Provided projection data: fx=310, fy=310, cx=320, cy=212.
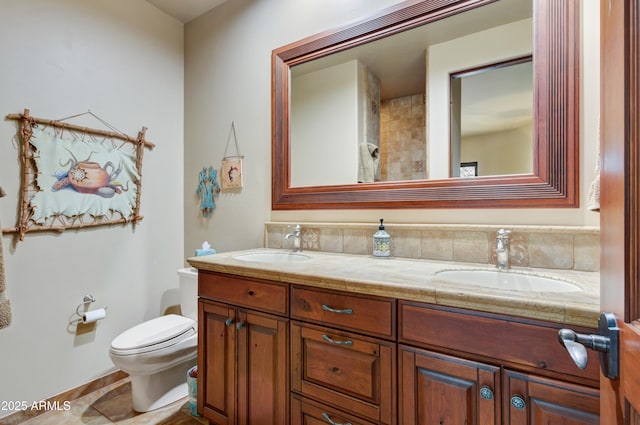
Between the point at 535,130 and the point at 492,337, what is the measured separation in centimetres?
90

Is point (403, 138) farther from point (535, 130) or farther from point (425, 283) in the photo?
point (425, 283)

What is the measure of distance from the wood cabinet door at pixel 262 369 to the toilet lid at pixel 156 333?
2.02 ft

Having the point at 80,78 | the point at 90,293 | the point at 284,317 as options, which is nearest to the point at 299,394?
the point at 284,317

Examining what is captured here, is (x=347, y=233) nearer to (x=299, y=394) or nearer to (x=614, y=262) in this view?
(x=299, y=394)

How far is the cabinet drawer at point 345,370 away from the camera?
99 cm

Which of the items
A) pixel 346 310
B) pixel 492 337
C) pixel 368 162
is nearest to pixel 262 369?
pixel 346 310

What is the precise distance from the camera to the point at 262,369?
4.19ft

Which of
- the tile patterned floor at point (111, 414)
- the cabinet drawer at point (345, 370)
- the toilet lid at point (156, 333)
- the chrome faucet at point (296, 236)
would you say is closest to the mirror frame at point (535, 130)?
the chrome faucet at point (296, 236)

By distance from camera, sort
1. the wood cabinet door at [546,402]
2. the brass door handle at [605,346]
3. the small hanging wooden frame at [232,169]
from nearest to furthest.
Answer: the brass door handle at [605,346] → the wood cabinet door at [546,402] → the small hanging wooden frame at [232,169]

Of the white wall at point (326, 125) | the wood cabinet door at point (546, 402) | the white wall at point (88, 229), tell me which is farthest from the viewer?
the white wall at point (326, 125)

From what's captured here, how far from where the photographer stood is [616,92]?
496 mm

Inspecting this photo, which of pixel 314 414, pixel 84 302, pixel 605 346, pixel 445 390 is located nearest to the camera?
pixel 605 346

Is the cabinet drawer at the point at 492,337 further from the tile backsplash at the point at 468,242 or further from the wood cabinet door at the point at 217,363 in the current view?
the wood cabinet door at the point at 217,363

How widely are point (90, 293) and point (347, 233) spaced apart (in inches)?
64.6
